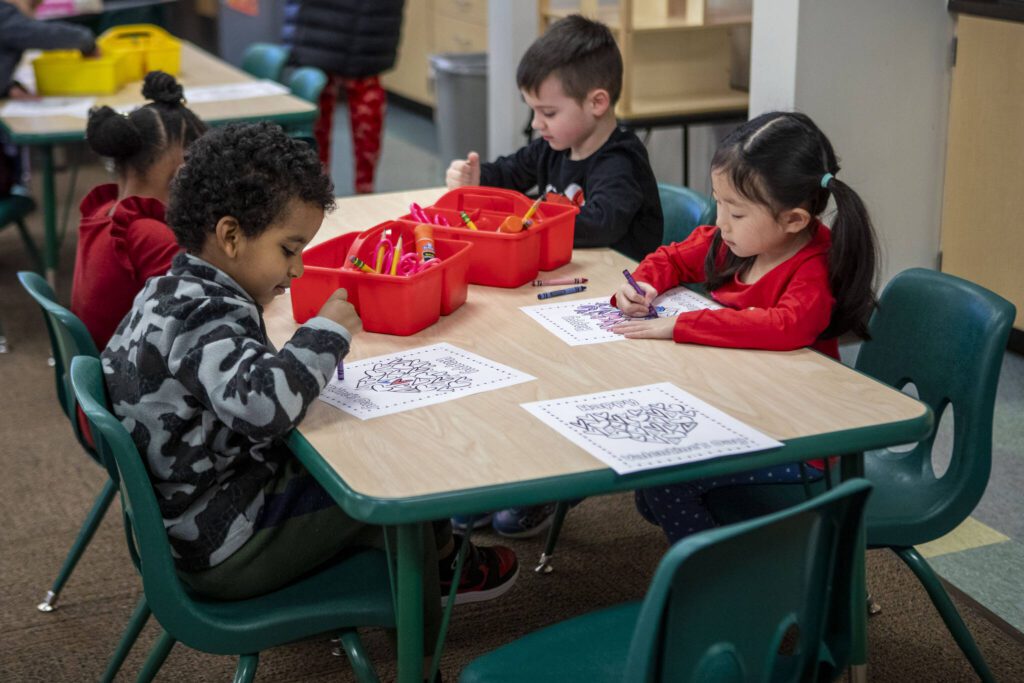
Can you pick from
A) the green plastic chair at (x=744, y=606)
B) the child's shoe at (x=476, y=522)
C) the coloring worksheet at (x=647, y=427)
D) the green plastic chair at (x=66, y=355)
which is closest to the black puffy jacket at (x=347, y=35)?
the child's shoe at (x=476, y=522)

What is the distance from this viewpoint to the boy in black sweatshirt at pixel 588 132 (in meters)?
2.38

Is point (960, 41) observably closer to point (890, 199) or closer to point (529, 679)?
point (890, 199)

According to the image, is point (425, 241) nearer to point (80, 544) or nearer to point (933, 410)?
point (933, 410)

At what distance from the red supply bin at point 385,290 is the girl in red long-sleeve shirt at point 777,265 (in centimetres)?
26

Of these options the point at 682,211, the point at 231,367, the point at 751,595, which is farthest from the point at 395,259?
the point at 751,595

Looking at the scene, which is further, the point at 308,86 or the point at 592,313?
the point at 308,86

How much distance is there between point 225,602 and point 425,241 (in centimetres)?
66

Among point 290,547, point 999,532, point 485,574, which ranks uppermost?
point 290,547

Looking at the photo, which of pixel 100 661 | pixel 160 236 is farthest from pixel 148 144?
pixel 100 661

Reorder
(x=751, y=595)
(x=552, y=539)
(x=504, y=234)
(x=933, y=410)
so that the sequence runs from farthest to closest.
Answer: (x=552, y=539)
(x=504, y=234)
(x=933, y=410)
(x=751, y=595)

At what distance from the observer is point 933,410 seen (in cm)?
176

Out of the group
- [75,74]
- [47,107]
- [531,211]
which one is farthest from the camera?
[75,74]

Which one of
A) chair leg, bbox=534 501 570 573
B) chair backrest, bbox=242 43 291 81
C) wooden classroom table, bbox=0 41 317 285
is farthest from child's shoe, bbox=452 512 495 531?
chair backrest, bbox=242 43 291 81

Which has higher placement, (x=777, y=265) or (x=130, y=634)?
(x=777, y=265)
